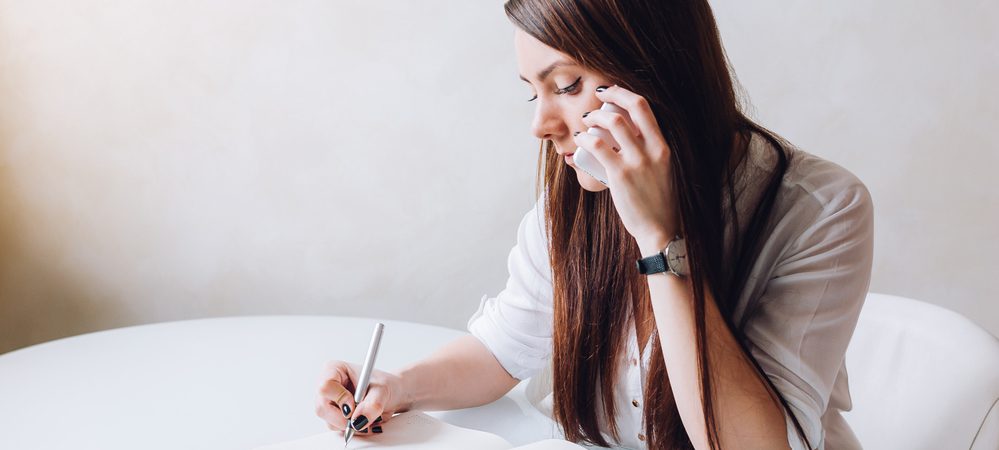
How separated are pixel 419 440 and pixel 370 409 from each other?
0.21 ft

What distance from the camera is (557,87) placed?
93cm

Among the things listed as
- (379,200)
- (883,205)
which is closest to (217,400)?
(379,200)

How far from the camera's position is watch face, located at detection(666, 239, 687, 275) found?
87cm

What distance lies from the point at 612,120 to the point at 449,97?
1.19 meters

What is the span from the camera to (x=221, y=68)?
1981 millimetres

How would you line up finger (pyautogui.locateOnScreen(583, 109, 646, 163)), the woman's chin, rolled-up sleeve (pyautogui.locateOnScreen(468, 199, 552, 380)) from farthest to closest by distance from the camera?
rolled-up sleeve (pyautogui.locateOnScreen(468, 199, 552, 380)) → the woman's chin → finger (pyautogui.locateOnScreen(583, 109, 646, 163))

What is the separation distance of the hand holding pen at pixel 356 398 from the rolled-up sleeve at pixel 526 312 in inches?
7.4

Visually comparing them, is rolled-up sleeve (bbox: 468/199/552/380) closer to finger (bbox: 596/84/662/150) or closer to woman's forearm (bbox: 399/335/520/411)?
woman's forearm (bbox: 399/335/520/411)

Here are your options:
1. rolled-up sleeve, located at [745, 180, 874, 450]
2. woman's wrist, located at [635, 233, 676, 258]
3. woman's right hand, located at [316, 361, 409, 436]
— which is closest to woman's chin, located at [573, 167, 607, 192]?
woman's wrist, located at [635, 233, 676, 258]

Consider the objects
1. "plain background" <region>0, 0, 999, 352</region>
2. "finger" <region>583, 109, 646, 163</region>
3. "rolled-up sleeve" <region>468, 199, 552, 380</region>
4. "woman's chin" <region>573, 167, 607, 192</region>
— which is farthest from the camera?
"plain background" <region>0, 0, 999, 352</region>

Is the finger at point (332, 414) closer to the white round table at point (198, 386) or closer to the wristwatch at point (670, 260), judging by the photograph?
the white round table at point (198, 386)

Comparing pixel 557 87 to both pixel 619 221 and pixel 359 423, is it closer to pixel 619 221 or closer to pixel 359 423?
pixel 619 221

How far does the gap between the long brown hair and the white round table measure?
0.33ft

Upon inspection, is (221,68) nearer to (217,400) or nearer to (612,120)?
(217,400)
